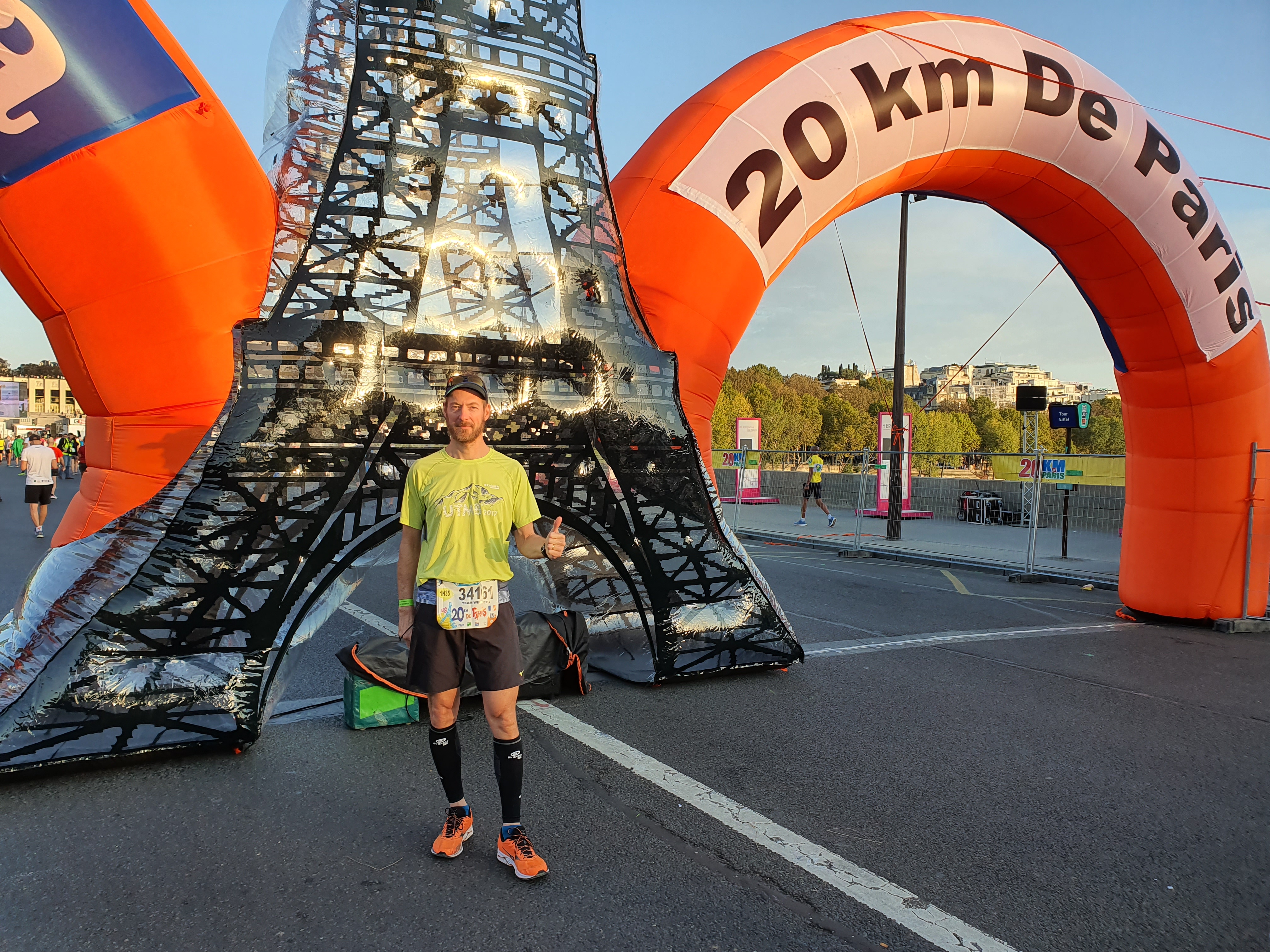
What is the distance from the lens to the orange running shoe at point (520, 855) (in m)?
2.92

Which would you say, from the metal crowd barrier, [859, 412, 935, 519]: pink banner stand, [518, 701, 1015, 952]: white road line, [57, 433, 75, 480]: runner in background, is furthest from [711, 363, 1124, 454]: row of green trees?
[518, 701, 1015, 952]: white road line

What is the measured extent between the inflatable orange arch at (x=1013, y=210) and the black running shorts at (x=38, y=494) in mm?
12281

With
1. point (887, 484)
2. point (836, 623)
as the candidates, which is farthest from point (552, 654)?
point (887, 484)

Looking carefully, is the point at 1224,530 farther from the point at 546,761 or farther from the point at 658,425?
the point at 546,761

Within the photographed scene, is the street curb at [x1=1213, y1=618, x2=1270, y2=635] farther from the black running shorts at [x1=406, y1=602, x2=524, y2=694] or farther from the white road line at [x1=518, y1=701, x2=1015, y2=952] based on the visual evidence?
the black running shorts at [x1=406, y1=602, x2=524, y2=694]

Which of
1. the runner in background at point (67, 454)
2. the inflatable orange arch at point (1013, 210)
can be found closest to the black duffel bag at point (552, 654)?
the inflatable orange arch at point (1013, 210)

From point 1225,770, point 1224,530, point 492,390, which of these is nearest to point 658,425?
point 492,390

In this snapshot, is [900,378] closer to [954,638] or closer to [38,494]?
[954,638]

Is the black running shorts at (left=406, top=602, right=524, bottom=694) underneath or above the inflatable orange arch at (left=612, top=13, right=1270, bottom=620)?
underneath

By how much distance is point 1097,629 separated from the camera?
7938 mm

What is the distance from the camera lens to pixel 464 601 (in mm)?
3027

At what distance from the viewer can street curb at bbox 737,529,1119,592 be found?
1136cm

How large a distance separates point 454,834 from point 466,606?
0.90 metres

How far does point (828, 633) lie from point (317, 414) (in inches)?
193
